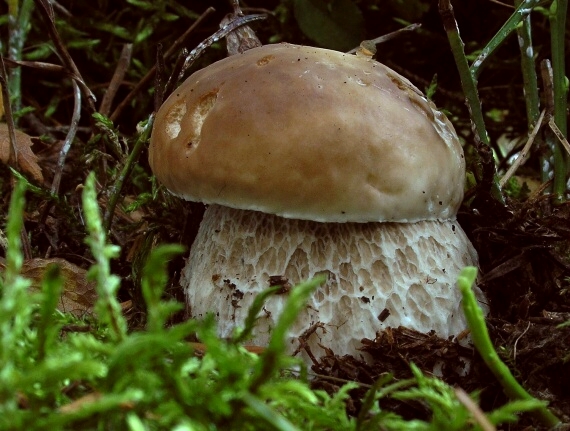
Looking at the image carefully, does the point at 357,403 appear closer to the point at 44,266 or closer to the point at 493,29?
the point at 44,266

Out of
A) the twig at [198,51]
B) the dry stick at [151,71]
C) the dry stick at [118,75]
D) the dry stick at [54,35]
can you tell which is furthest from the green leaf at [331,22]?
the dry stick at [54,35]

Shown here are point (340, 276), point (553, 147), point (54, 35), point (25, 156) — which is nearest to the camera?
point (340, 276)

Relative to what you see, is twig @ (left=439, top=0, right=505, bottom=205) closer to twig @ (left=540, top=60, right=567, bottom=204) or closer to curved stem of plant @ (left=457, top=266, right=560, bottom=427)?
twig @ (left=540, top=60, right=567, bottom=204)

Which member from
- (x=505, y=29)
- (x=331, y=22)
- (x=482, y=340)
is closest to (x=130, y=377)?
(x=482, y=340)

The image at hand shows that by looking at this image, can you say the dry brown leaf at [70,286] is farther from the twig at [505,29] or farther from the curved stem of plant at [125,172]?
the twig at [505,29]

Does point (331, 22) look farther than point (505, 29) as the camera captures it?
Yes

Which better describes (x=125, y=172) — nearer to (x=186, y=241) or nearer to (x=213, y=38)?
(x=186, y=241)
